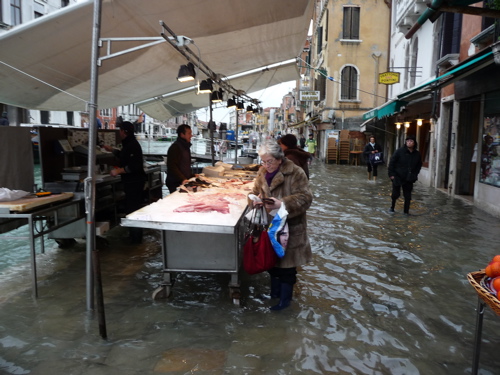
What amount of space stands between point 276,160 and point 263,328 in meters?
1.66

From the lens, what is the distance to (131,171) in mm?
6621

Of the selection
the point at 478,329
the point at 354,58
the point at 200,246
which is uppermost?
the point at 354,58

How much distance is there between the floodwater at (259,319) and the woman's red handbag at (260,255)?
54cm

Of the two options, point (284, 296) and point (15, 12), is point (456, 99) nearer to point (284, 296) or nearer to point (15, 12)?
point (284, 296)

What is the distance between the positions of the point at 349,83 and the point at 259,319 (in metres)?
26.2

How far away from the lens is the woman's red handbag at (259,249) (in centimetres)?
417

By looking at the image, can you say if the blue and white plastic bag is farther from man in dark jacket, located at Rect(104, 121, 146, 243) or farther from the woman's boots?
man in dark jacket, located at Rect(104, 121, 146, 243)

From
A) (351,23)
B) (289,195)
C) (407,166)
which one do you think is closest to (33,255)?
(289,195)

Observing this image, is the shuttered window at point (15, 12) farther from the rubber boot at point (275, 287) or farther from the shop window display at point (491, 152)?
the rubber boot at point (275, 287)

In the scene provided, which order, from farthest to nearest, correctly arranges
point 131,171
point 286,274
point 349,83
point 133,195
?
point 349,83 → point 133,195 → point 131,171 → point 286,274

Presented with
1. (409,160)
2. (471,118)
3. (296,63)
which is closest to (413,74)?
(471,118)

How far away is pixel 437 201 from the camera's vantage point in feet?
38.0

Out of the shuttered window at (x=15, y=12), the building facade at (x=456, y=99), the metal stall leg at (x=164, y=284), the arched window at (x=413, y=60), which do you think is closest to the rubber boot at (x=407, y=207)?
the building facade at (x=456, y=99)

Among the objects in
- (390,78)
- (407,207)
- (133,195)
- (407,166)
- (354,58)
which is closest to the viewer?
(133,195)
